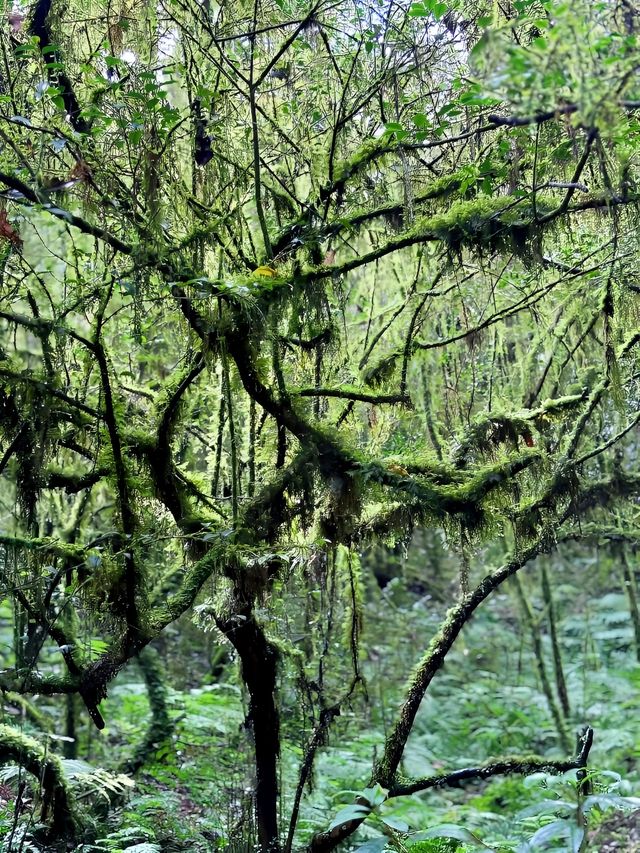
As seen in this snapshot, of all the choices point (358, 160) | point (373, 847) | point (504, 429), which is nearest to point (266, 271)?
point (358, 160)

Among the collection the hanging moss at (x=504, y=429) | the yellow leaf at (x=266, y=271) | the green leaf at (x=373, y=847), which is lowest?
the green leaf at (x=373, y=847)

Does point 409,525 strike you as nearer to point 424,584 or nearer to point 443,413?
point 443,413

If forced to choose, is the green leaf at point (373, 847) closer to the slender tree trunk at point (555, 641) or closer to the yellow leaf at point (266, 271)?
the yellow leaf at point (266, 271)

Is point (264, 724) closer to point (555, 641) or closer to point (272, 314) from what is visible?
point (272, 314)

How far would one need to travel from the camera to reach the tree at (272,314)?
3.37 metres

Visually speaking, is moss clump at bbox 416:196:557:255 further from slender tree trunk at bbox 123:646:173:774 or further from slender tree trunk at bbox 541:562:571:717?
slender tree trunk at bbox 541:562:571:717

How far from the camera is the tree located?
337cm

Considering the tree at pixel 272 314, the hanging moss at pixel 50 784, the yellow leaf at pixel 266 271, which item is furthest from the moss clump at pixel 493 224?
the hanging moss at pixel 50 784

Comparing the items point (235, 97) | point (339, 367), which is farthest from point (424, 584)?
point (235, 97)

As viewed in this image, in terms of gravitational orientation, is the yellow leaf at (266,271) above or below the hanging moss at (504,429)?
above

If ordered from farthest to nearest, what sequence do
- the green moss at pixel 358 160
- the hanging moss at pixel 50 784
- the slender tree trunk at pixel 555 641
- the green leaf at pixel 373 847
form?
the slender tree trunk at pixel 555 641 → the hanging moss at pixel 50 784 → the green moss at pixel 358 160 → the green leaf at pixel 373 847

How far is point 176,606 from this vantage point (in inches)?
134

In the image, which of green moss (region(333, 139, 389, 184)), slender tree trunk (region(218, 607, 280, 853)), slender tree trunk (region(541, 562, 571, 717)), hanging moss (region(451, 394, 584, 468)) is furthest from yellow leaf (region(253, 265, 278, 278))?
slender tree trunk (region(541, 562, 571, 717))

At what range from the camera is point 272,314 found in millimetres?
3506
